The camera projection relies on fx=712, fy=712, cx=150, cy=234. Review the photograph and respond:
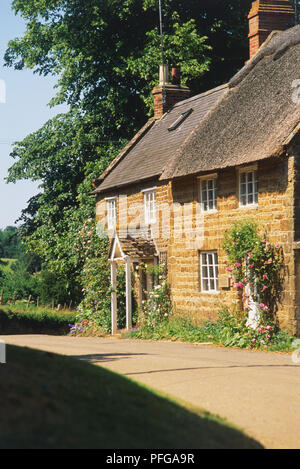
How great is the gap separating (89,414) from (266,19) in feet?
71.1

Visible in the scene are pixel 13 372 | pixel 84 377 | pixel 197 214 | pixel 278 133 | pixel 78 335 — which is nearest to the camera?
pixel 13 372

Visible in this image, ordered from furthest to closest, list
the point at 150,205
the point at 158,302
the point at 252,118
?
1. the point at 150,205
2. the point at 158,302
3. the point at 252,118

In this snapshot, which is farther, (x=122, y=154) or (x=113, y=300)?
(x=122, y=154)

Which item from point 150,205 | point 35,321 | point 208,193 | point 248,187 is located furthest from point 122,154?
point 35,321

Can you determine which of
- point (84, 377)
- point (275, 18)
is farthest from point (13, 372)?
point (275, 18)

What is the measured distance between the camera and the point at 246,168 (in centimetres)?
2041

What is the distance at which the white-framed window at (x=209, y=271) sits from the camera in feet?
72.6

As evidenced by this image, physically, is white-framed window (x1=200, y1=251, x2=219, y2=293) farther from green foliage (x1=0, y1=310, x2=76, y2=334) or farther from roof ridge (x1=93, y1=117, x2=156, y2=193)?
green foliage (x1=0, y1=310, x2=76, y2=334)

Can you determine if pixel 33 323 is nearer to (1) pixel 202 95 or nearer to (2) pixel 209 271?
(1) pixel 202 95

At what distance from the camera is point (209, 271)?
73.7 ft

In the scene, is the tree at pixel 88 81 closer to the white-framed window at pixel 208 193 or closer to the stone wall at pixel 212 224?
the stone wall at pixel 212 224

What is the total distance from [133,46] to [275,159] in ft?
58.1

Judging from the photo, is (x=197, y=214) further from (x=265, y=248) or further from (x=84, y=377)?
(x=84, y=377)

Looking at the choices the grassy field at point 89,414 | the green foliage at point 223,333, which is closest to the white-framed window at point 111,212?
the green foliage at point 223,333
